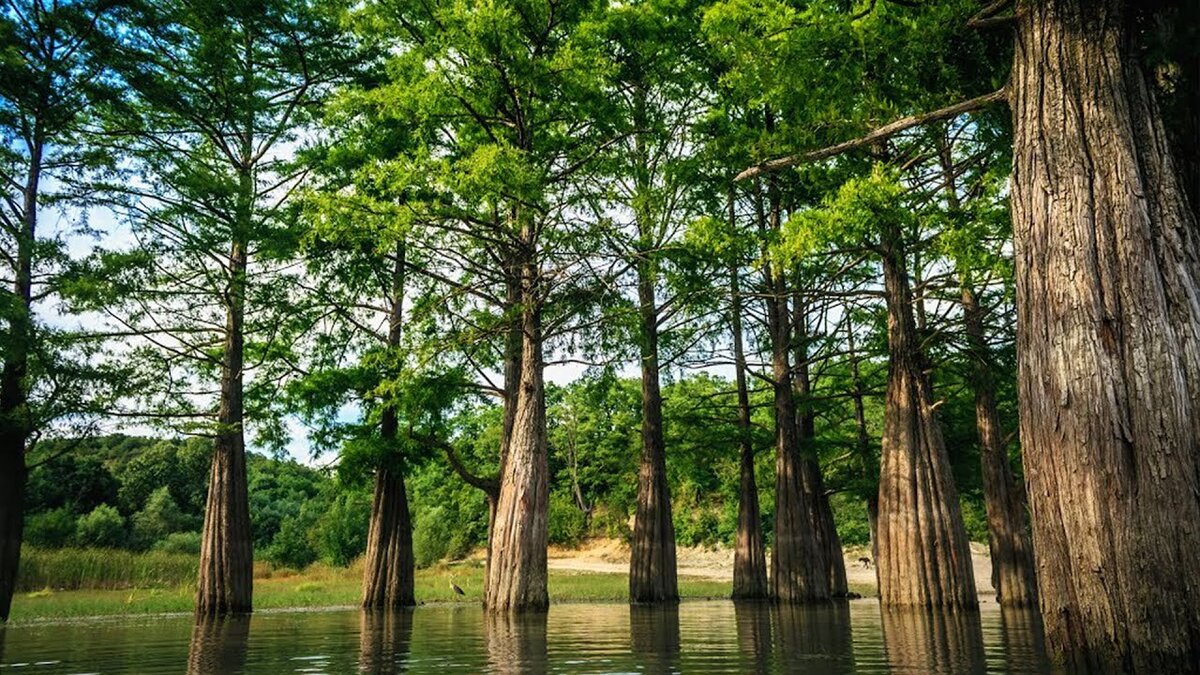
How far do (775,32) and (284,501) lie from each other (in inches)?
2304

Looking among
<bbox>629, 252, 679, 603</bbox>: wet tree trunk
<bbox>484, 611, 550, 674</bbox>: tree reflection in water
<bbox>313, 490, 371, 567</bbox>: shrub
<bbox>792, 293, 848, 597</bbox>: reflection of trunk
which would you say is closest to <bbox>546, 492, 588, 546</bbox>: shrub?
<bbox>313, 490, 371, 567</bbox>: shrub

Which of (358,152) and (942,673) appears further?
(358,152)

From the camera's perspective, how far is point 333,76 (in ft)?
68.8

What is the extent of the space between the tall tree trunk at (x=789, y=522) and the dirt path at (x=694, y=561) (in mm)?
19397

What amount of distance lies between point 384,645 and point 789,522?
43.5 ft

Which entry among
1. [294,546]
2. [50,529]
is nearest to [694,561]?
[294,546]

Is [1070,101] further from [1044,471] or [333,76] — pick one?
[333,76]

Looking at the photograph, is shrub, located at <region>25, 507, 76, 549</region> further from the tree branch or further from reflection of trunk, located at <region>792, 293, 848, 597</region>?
the tree branch

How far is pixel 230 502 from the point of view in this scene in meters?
18.7

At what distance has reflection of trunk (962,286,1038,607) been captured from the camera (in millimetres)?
18844

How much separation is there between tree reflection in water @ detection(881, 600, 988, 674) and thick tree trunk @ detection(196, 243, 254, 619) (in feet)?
44.1

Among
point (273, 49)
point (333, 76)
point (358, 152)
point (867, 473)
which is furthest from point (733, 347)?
point (273, 49)

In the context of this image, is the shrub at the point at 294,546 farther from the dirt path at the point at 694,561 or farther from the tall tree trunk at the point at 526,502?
the tall tree trunk at the point at 526,502

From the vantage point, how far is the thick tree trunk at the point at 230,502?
1798cm
